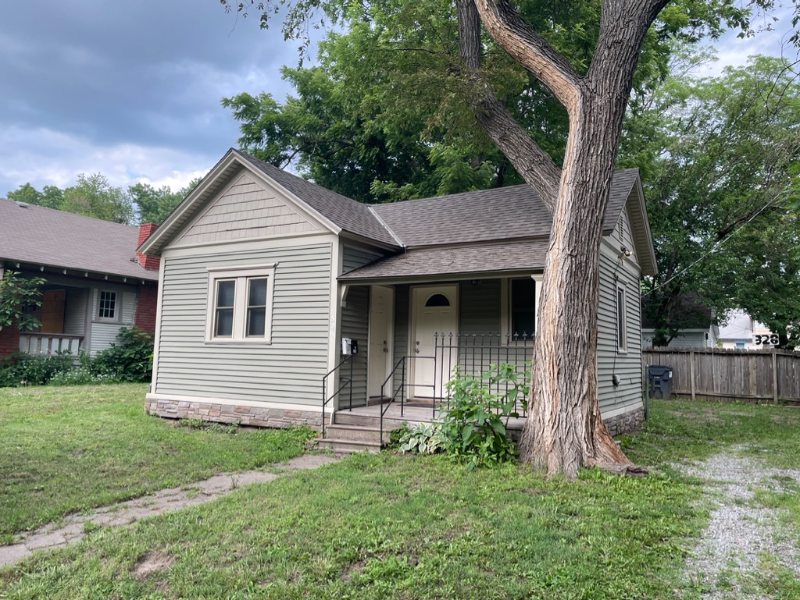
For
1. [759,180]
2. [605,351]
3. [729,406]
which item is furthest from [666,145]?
[605,351]

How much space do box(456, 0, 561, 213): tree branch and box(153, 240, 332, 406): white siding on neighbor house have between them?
3413 millimetres

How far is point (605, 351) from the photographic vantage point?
8930 mm

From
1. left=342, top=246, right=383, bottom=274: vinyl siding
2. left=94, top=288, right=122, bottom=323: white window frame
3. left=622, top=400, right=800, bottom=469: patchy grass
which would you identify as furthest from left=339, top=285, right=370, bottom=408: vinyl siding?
left=94, top=288, right=122, bottom=323: white window frame

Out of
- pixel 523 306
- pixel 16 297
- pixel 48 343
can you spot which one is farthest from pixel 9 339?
pixel 523 306

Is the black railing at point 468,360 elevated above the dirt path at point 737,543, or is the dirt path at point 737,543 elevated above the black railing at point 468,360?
the black railing at point 468,360

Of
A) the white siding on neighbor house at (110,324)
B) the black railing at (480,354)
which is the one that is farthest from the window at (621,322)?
the white siding on neighbor house at (110,324)

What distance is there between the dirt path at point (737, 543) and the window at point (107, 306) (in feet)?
55.0

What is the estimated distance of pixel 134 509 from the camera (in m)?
4.97

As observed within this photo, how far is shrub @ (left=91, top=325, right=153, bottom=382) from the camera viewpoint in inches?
627

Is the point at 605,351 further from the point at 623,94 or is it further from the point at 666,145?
the point at 666,145

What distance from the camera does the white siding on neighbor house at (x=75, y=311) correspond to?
16.6 m

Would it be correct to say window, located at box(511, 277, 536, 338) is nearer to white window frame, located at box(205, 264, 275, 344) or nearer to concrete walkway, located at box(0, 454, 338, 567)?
concrete walkway, located at box(0, 454, 338, 567)

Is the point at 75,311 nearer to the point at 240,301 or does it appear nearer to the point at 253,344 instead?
the point at 240,301

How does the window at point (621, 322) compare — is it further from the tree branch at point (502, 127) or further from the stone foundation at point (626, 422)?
Answer: the tree branch at point (502, 127)
